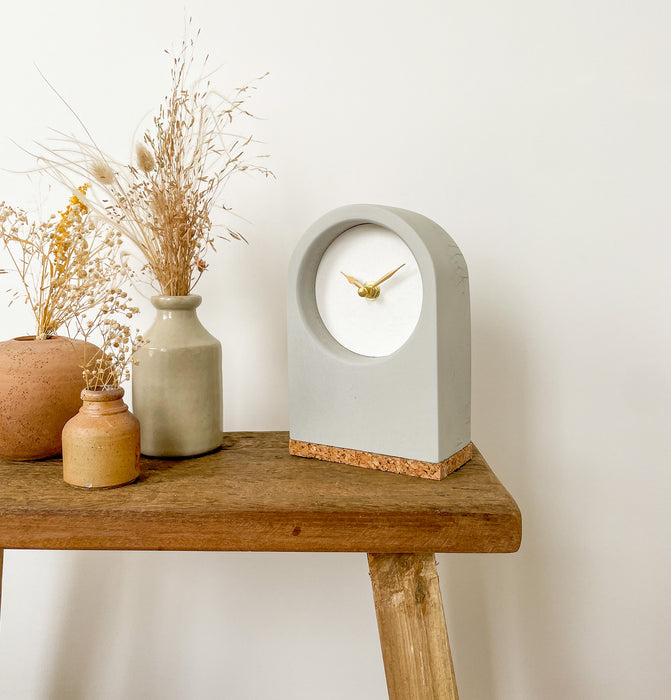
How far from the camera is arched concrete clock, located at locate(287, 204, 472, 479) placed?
0.73 meters

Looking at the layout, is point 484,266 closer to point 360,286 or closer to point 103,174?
point 360,286

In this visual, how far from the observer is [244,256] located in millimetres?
1081

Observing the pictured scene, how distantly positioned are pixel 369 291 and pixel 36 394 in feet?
1.45

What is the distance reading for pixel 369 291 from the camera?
0.77 meters

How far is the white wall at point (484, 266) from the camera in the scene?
1.02m

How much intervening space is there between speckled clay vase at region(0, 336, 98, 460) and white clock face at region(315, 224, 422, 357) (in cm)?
33

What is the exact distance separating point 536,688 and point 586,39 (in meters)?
1.12

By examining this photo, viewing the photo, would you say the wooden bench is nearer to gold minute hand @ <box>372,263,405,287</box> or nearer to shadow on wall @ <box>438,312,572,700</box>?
gold minute hand @ <box>372,263,405,287</box>

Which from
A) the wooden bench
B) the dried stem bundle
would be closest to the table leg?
the wooden bench

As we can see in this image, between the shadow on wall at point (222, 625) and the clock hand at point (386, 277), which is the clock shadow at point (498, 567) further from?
the clock hand at point (386, 277)

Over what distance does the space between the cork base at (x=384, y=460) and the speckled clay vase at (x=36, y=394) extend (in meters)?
0.30

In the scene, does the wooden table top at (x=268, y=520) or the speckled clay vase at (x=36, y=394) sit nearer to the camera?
the wooden table top at (x=268, y=520)

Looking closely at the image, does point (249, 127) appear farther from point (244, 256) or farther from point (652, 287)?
point (652, 287)

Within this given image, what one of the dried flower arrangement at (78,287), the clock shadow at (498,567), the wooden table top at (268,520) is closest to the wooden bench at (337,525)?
the wooden table top at (268,520)
